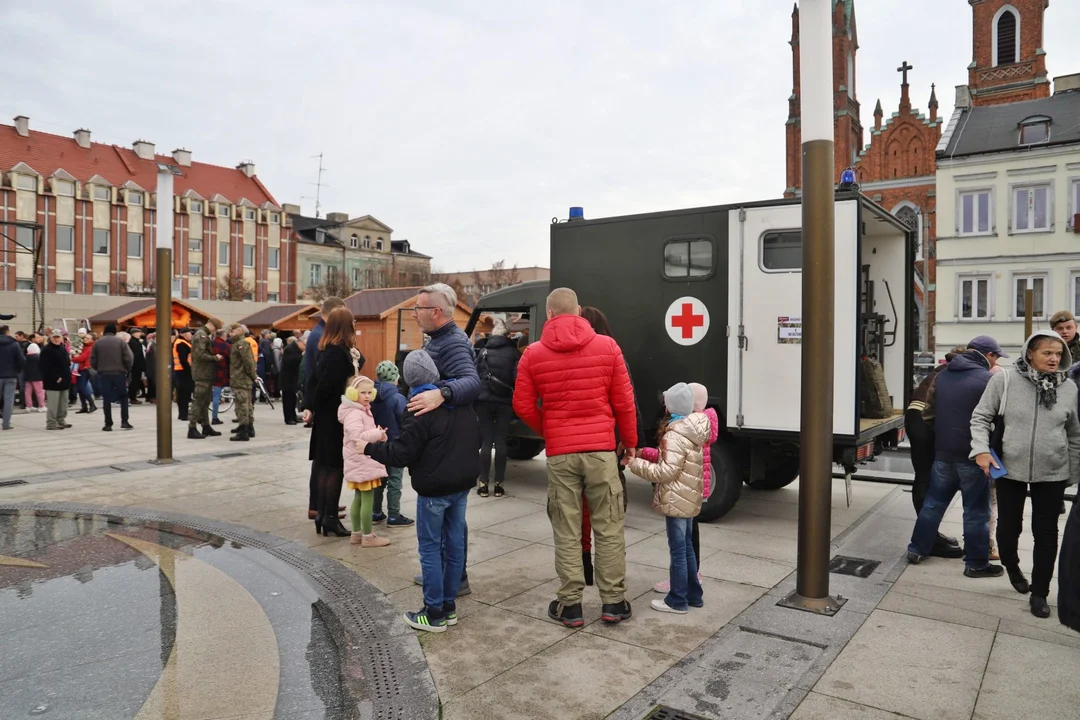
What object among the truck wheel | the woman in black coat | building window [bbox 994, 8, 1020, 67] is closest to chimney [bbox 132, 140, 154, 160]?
building window [bbox 994, 8, 1020, 67]

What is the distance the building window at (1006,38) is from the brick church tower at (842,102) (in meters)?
8.80

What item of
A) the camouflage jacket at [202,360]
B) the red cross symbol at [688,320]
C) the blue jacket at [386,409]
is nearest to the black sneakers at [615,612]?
the blue jacket at [386,409]

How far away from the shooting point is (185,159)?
212ft

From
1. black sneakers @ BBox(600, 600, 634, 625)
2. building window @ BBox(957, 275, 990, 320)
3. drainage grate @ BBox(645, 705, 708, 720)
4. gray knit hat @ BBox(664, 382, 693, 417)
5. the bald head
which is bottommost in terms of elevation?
drainage grate @ BBox(645, 705, 708, 720)

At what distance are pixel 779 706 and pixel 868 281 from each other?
5.63 metres

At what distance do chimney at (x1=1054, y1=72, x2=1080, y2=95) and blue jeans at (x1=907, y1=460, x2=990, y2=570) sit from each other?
4391 centimetres

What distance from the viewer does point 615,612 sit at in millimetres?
4375

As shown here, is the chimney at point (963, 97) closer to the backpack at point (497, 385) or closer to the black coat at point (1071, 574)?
the backpack at point (497, 385)

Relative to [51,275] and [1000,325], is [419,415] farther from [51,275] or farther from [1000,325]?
[51,275]

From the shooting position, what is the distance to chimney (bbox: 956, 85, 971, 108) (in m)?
41.2

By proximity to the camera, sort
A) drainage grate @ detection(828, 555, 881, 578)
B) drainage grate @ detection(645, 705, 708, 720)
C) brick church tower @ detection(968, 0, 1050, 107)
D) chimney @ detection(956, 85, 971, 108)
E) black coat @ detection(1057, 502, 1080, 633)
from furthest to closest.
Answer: brick church tower @ detection(968, 0, 1050, 107) < chimney @ detection(956, 85, 971, 108) < drainage grate @ detection(828, 555, 881, 578) < drainage grate @ detection(645, 705, 708, 720) < black coat @ detection(1057, 502, 1080, 633)

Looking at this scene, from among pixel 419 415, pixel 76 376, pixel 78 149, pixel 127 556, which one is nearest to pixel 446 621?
pixel 419 415

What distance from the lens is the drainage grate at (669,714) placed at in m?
3.26

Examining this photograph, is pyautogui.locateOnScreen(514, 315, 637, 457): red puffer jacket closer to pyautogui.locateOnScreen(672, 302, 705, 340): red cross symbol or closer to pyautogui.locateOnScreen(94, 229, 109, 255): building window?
pyautogui.locateOnScreen(672, 302, 705, 340): red cross symbol
